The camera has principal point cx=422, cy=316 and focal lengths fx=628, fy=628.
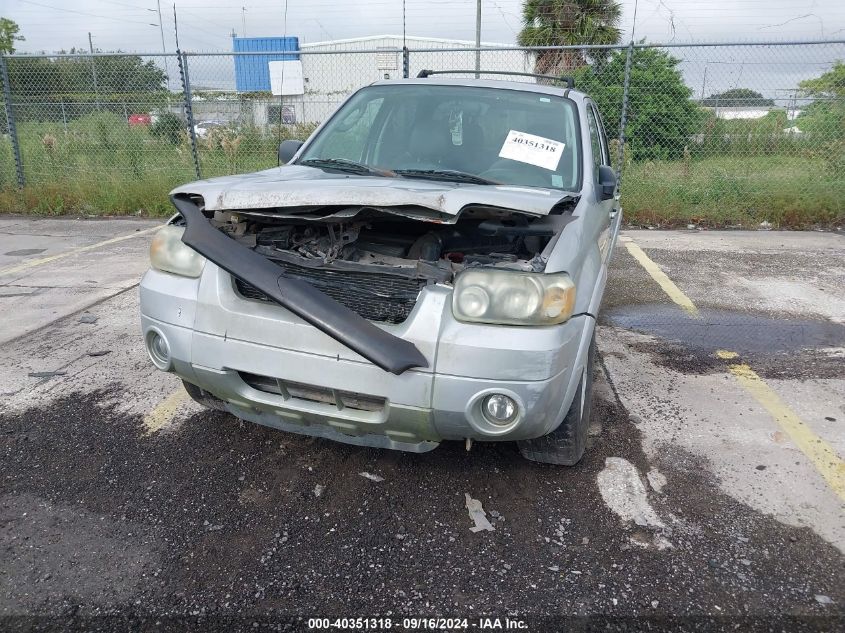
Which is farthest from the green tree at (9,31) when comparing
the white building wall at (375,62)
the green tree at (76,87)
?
the green tree at (76,87)

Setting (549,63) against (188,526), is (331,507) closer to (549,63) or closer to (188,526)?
(188,526)

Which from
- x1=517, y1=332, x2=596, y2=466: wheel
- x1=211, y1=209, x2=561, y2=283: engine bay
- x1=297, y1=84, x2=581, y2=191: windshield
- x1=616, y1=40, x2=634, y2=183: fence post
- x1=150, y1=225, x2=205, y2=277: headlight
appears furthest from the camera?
x1=616, y1=40, x2=634, y2=183: fence post

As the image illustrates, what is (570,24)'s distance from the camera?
1508 centimetres

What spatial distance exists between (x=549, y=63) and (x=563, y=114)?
12075mm

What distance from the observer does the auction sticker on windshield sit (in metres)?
3.46

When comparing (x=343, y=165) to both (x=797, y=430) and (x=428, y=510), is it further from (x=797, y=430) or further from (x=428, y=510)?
(x=797, y=430)

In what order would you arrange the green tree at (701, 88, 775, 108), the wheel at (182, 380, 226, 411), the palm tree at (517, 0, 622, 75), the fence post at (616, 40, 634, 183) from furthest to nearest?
the palm tree at (517, 0, 622, 75) → the green tree at (701, 88, 775, 108) → the fence post at (616, 40, 634, 183) → the wheel at (182, 380, 226, 411)

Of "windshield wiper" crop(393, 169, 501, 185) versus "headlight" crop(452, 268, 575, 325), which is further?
"windshield wiper" crop(393, 169, 501, 185)

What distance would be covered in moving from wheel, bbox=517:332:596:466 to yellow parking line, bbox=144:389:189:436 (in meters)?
1.88

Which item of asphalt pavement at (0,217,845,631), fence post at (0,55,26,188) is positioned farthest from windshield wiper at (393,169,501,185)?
fence post at (0,55,26,188)

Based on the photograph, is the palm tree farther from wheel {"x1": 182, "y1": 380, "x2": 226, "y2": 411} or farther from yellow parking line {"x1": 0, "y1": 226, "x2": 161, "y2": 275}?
wheel {"x1": 182, "y1": 380, "x2": 226, "y2": 411}

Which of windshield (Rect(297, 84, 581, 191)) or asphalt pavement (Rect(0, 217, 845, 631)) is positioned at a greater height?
windshield (Rect(297, 84, 581, 191))

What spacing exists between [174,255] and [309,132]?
26.6 feet

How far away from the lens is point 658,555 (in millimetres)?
2391
